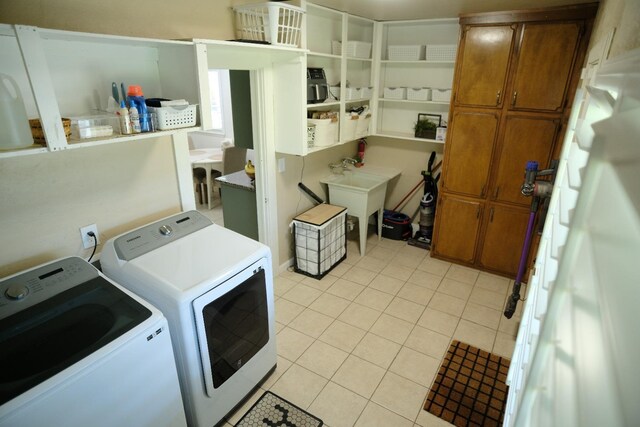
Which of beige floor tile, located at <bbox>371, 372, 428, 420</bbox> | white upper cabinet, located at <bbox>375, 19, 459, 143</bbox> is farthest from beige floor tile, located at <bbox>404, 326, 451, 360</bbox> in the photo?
Result: white upper cabinet, located at <bbox>375, 19, 459, 143</bbox>

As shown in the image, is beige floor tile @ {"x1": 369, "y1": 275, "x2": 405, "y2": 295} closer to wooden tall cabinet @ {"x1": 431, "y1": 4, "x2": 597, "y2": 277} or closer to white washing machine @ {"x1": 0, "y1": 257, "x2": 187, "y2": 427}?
wooden tall cabinet @ {"x1": 431, "y1": 4, "x2": 597, "y2": 277}

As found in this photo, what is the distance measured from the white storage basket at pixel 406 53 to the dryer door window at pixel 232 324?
2.83 m

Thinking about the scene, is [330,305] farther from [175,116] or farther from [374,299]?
[175,116]

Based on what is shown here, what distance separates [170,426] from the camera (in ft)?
5.41

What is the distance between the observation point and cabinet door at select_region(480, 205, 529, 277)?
3287 millimetres

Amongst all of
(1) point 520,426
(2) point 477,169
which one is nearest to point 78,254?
(1) point 520,426

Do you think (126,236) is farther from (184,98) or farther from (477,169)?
(477,169)

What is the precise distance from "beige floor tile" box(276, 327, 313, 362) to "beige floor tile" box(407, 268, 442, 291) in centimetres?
130

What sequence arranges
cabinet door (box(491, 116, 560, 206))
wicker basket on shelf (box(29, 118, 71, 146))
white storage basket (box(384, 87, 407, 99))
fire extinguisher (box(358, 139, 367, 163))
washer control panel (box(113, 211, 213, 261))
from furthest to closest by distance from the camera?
fire extinguisher (box(358, 139, 367, 163)) → white storage basket (box(384, 87, 407, 99)) → cabinet door (box(491, 116, 560, 206)) → washer control panel (box(113, 211, 213, 261)) → wicker basket on shelf (box(29, 118, 71, 146))

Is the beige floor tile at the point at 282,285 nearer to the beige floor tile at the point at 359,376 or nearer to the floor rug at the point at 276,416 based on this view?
the beige floor tile at the point at 359,376

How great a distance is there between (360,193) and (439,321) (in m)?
1.44

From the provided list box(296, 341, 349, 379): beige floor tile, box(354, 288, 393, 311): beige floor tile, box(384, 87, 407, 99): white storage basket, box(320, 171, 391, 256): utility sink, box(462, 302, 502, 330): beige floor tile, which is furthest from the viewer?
box(384, 87, 407, 99): white storage basket

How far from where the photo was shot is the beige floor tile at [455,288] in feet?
10.6

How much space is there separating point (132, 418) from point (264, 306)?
0.85 meters
